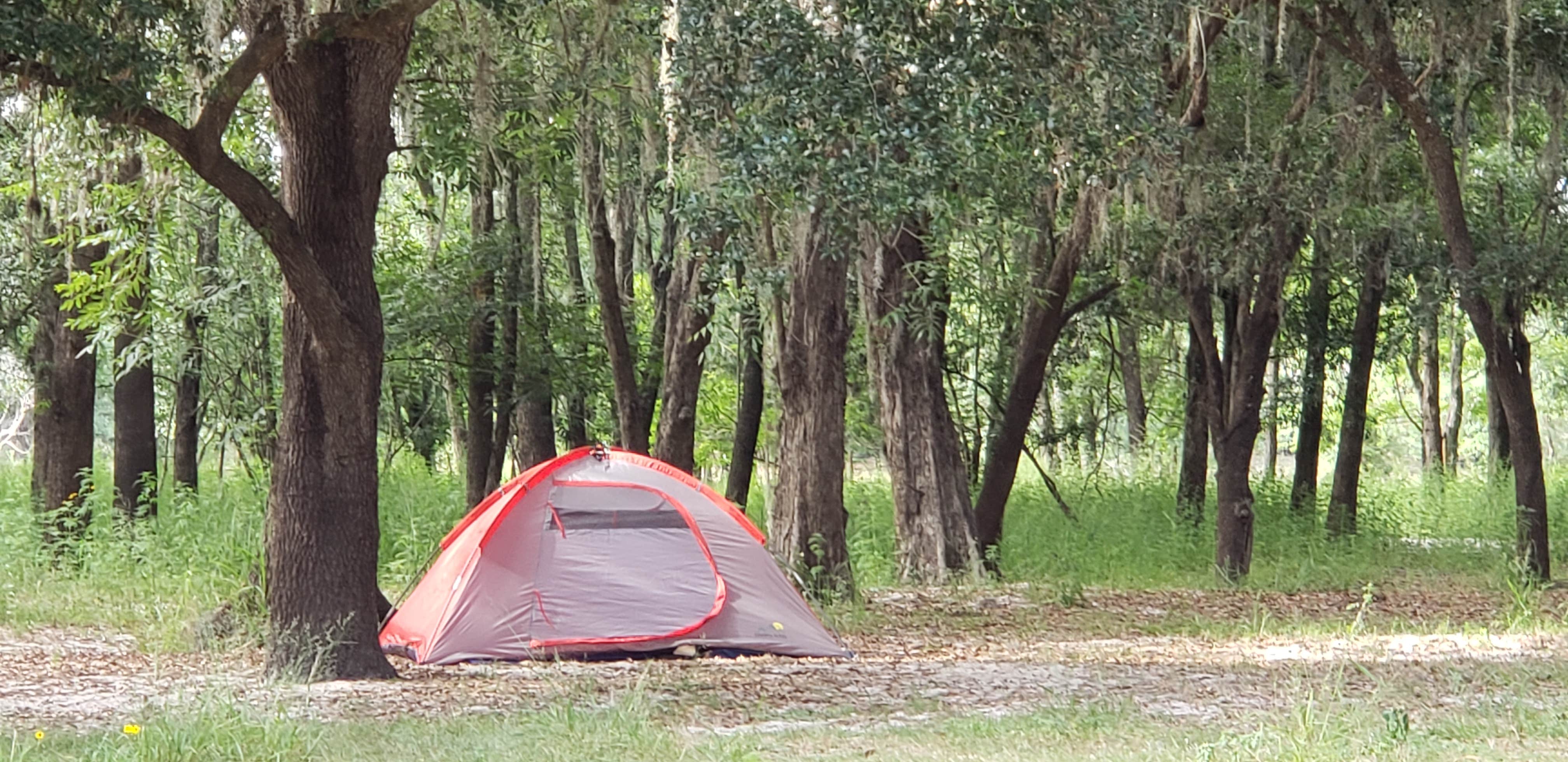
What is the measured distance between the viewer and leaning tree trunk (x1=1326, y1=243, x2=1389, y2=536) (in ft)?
53.1

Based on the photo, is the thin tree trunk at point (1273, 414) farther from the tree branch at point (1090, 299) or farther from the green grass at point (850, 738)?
the green grass at point (850, 738)

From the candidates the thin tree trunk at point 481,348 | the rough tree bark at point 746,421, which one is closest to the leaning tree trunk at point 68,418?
the thin tree trunk at point 481,348

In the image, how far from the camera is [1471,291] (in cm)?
1166

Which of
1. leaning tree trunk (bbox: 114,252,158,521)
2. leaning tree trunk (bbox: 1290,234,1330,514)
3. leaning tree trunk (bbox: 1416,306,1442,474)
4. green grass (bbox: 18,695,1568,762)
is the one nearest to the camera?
green grass (bbox: 18,695,1568,762)

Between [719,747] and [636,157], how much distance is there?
8133 millimetres

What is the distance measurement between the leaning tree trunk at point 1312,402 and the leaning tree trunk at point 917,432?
5.54m

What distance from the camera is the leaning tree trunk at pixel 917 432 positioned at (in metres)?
12.5

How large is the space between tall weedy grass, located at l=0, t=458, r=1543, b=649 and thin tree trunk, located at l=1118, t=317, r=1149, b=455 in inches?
62.2

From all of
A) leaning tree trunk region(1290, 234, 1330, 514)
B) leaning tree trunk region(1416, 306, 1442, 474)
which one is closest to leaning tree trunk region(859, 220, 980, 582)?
leaning tree trunk region(1290, 234, 1330, 514)

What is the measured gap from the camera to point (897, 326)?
41.6 feet

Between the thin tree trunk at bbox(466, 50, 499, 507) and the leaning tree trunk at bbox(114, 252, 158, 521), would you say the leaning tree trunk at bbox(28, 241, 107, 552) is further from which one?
the thin tree trunk at bbox(466, 50, 499, 507)

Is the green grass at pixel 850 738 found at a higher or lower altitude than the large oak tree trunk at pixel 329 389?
lower

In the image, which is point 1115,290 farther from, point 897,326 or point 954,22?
point 954,22

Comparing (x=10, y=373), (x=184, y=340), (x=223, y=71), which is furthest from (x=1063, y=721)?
(x=10, y=373)
